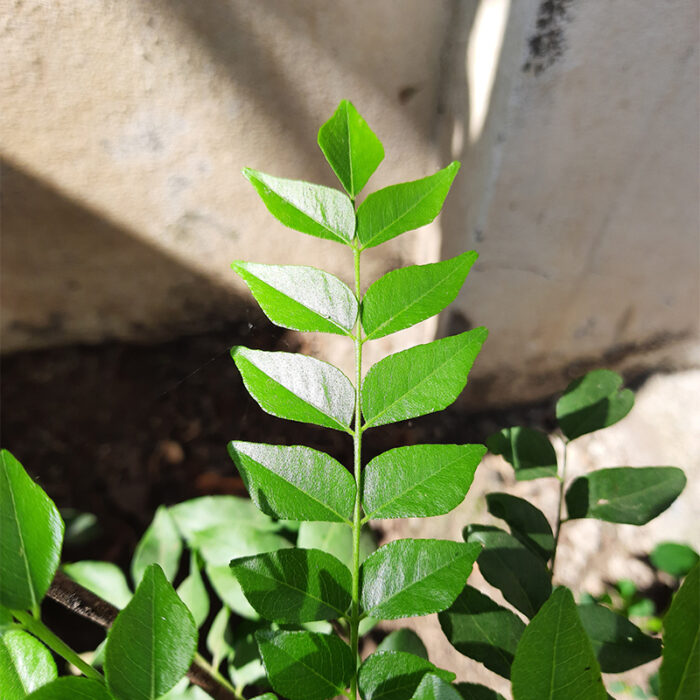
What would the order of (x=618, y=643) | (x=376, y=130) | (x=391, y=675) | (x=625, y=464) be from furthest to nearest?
1. (x=625, y=464)
2. (x=376, y=130)
3. (x=618, y=643)
4. (x=391, y=675)

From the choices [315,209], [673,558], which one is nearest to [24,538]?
[315,209]

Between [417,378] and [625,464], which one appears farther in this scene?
[625,464]

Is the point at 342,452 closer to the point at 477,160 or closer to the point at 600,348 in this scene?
the point at 477,160

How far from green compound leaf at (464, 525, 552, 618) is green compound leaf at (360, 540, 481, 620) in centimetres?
11

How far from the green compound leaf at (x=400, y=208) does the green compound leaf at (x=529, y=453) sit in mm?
272

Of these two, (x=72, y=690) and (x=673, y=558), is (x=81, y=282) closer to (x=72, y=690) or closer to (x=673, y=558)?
(x=72, y=690)

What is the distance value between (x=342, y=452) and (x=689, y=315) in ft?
2.91

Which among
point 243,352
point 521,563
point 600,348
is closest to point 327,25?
point 243,352

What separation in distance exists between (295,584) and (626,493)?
34cm

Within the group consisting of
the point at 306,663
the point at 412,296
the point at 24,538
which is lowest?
the point at 306,663

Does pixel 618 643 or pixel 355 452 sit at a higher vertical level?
pixel 355 452

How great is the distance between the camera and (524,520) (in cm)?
54

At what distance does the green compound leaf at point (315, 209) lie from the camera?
16.5 inches

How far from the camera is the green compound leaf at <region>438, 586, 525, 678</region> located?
45 cm
